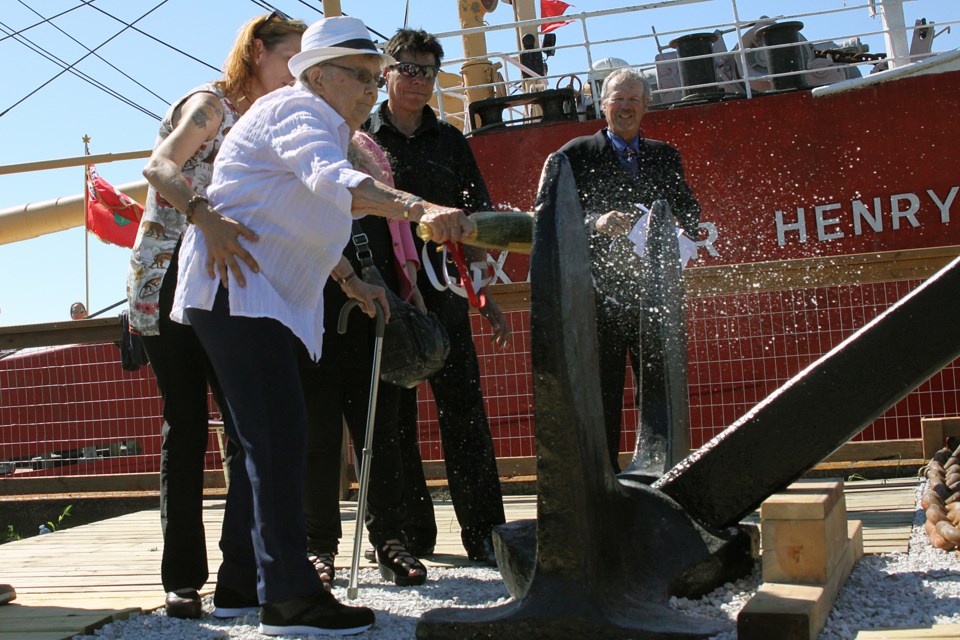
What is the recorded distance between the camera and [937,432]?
5.09 m

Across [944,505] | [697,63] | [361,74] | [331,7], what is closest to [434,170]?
[361,74]

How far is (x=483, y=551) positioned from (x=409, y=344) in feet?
2.83

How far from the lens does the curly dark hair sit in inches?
142

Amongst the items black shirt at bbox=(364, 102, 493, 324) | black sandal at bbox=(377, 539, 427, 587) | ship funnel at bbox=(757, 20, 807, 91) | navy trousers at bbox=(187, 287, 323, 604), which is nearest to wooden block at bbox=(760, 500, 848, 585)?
navy trousers at bbox=(187, 287, 323, 604)

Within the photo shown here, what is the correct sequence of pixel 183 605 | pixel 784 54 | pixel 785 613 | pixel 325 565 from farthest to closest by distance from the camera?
pixel 784 54, pixel 325 565, pixel 183 605, pixel 785 613

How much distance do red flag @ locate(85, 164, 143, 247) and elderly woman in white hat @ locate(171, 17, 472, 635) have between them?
28.8 feet

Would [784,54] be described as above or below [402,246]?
above

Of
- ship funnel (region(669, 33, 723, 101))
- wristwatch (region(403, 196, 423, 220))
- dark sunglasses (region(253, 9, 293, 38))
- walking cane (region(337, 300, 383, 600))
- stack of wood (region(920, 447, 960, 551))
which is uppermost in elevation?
ship funnel (region(669, 33, 723, 101))

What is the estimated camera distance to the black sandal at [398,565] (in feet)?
10.7

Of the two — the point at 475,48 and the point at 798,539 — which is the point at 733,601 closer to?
the point at 798,539

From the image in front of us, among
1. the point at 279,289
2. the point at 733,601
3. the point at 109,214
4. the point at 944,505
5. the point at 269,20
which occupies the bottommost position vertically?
the point at 733,601

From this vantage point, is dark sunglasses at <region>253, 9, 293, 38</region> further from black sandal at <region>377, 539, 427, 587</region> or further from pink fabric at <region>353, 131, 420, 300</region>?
black sandal at <region>377, 539, 427, 587</region>

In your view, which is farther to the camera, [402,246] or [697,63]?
[697,63]

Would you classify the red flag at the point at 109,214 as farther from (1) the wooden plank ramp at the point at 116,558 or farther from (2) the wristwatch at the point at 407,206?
(2) the wristwatch at the point at 407,206
